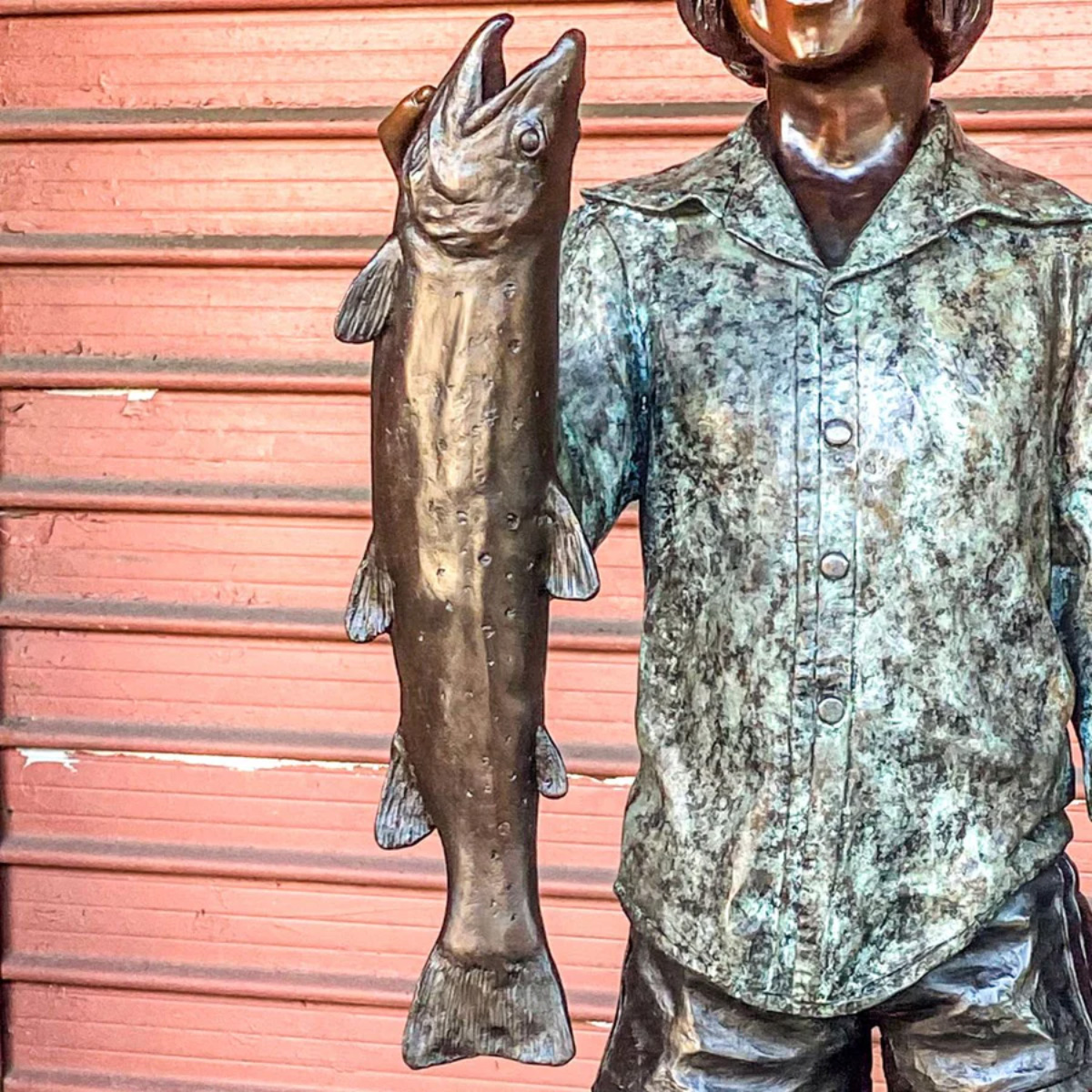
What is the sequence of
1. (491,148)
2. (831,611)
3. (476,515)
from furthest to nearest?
(831,611) → (476,515) → (491,148)

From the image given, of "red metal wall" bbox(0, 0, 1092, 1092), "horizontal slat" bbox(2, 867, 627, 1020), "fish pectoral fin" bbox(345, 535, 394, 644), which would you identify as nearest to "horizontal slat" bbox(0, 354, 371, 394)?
"red metal wall" bbox(0, 0, 1092, 1092)

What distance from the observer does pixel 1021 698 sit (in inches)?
53.3

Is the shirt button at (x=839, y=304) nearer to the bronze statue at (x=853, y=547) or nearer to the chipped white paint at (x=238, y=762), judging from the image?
the bronze statue at (x=853, y=547)

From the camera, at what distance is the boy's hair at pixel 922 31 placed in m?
1.36

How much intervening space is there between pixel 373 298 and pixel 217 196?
1592 mm

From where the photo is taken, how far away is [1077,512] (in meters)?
1.35

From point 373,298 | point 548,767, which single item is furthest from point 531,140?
point 548,767

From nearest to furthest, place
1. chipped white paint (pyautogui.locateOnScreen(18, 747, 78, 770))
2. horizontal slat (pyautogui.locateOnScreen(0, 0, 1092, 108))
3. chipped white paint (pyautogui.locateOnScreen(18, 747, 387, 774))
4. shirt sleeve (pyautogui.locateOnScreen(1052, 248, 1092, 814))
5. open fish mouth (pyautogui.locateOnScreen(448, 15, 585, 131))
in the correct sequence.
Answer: open fish mouth (pyautogui.locateOnScreen(448, 15, 585, 131)), shirt sleeve (pyautogui.locateOnScreen(1052, 248, 1092, 814)), horizontal slat (pyautogui.locateOnScreen(0, 0, 1092, 108)), chipped white paint (pyautogui.locateOnScreen(18, 747, 387, 774)), chipped white paint (pyautogui.locateOnScreen(18, 747, 78, 770))

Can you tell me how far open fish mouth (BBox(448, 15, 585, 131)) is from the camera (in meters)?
1.10

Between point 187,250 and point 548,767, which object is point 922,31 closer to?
point 548,767

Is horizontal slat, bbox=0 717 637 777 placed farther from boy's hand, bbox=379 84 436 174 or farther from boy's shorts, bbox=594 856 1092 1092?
boy's hand, bbox=379 84 436 174

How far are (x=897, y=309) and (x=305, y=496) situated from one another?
1.53 metres

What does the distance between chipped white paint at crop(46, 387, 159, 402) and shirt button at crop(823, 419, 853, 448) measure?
5.47ft

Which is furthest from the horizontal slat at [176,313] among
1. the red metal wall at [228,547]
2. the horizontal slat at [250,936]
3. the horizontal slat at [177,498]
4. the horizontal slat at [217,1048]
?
the horizontal slat at [217,1048]
